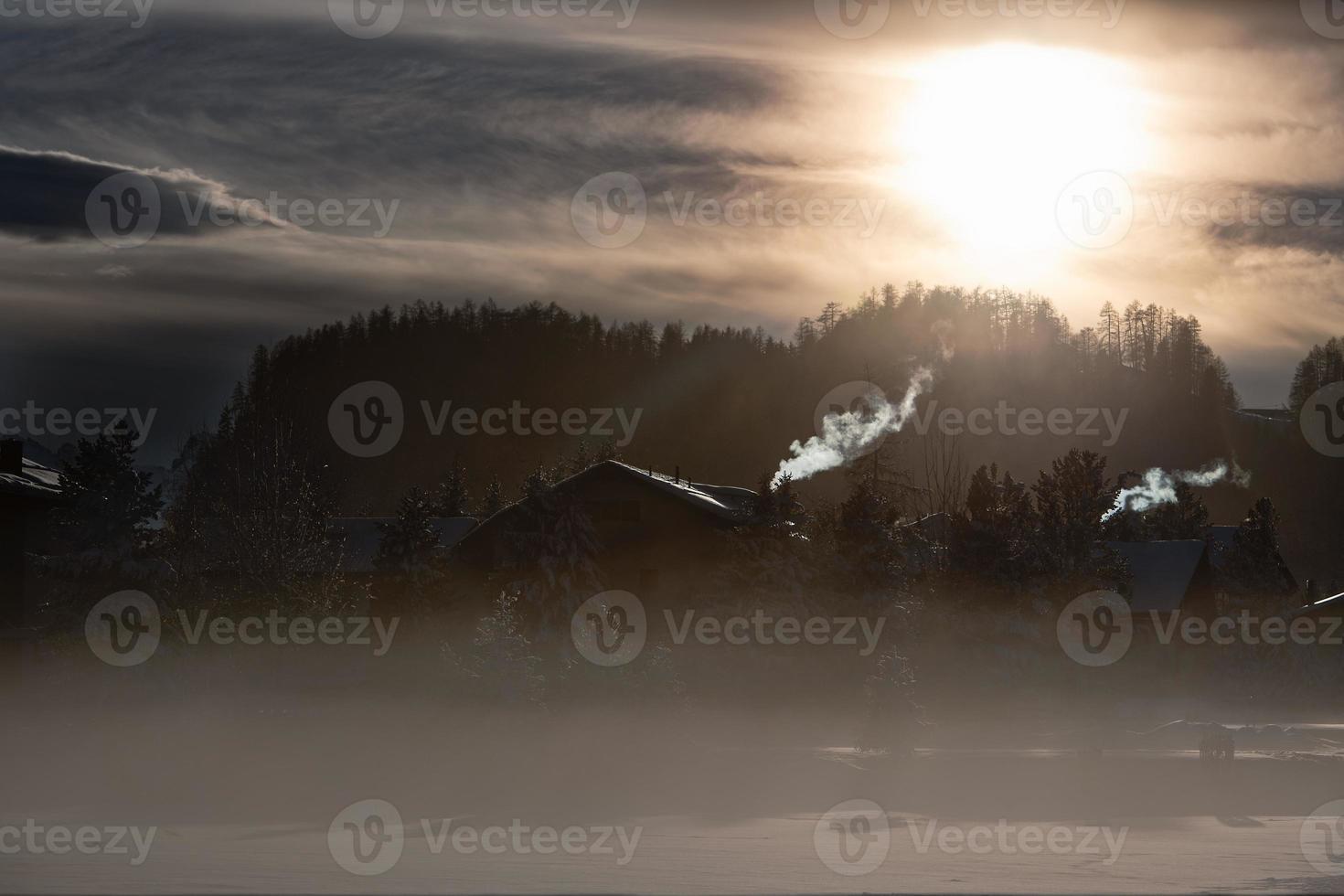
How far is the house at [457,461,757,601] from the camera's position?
48.9 metres

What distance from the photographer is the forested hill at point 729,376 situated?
141000 millimetres

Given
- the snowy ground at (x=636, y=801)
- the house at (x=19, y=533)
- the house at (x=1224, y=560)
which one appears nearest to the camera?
the snowy ground at (x=636, y=801)

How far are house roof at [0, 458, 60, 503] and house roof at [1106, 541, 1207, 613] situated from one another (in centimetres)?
4645

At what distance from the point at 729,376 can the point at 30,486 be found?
126 m

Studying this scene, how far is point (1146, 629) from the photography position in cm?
6059

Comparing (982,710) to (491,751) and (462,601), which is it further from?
(491,751)

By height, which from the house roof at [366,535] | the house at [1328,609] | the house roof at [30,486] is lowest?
the house roof at [366,535]

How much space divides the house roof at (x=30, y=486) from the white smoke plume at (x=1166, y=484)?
45.8m

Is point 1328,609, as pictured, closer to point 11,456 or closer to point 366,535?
point 366,535

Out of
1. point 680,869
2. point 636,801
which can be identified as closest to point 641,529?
point 636,801

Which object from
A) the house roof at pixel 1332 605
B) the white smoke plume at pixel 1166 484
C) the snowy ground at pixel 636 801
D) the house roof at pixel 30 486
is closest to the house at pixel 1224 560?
the white smoke plume at pixel 1166 484

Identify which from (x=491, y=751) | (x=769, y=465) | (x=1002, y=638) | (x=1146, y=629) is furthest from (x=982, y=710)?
(x=769, y=465)

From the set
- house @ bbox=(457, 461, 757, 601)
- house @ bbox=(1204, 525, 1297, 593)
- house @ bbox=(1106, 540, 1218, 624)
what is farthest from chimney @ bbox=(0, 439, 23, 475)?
house @ bbox=(1204, 525, 1297, 593)

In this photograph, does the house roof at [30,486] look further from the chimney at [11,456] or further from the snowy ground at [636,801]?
the snowy ground at [636,801]
